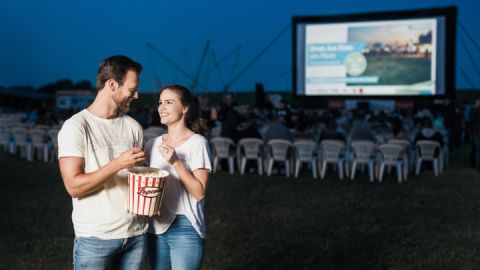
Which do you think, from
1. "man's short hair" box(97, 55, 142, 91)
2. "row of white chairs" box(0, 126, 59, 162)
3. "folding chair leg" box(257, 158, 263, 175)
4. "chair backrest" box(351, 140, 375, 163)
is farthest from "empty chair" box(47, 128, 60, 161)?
"man's short hair" box(97, 55, 142, 91)

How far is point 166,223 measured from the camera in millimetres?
2428

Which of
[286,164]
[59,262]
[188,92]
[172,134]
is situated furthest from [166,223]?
[286,164]

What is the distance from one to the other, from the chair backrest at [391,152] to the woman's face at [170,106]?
785 cm

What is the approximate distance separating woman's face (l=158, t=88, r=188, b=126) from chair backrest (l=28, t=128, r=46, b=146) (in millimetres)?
10744

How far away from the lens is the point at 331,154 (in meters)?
10.2

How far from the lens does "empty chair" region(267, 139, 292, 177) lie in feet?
33.7

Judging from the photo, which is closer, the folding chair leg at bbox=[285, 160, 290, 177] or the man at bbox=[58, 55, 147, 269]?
the man at bbox=[58, 55, 147, 269]

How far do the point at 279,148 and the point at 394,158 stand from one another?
7.05 ft

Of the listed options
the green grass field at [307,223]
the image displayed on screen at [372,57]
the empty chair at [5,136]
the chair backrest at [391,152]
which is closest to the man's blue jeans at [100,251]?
the green grass field at [307,223]

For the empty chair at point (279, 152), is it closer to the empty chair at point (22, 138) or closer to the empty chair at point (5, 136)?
the empty chair at point (22, 138)

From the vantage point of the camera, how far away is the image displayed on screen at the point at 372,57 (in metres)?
15.8

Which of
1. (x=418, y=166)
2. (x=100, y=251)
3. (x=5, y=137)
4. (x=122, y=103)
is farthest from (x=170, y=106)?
(x=5, y=137)

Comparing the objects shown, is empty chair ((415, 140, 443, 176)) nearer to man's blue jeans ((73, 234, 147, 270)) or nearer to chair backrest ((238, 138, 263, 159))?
chair backrest ((238, 138, 263, 159))

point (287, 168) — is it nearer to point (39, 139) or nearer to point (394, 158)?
→ point (394, 158)
